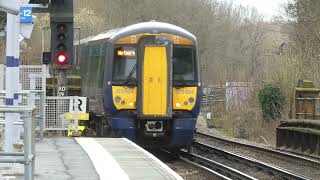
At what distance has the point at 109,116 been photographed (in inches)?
695

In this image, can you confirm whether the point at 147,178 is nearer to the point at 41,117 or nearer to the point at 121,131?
the point at 41,117

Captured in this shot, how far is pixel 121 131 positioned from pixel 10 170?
8.34 metres

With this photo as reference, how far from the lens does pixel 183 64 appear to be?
1783cm

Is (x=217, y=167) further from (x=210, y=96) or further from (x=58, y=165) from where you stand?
(x=210, y=96)

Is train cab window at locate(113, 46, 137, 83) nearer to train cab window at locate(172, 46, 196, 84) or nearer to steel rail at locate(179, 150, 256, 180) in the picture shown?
Result: train cab window at locate(172, 46, 196, 84)

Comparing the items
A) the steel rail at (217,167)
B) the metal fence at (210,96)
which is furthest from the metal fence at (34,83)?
the metal fence at (210,96)

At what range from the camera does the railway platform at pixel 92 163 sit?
9.06 meters

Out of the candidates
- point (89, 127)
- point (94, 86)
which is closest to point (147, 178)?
point (94, 86)

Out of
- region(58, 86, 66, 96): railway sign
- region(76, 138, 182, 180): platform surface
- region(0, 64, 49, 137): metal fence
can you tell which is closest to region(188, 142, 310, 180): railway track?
region(76, 138, 182, 180): platform surface

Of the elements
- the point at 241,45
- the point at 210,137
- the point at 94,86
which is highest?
the point at 241,45

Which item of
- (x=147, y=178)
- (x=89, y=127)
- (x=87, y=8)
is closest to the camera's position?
(x=147, y=178)

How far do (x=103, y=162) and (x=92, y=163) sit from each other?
20 cm

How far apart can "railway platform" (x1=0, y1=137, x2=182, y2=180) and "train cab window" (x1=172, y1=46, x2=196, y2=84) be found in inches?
153

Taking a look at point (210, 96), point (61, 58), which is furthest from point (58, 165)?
point (210, 96)
